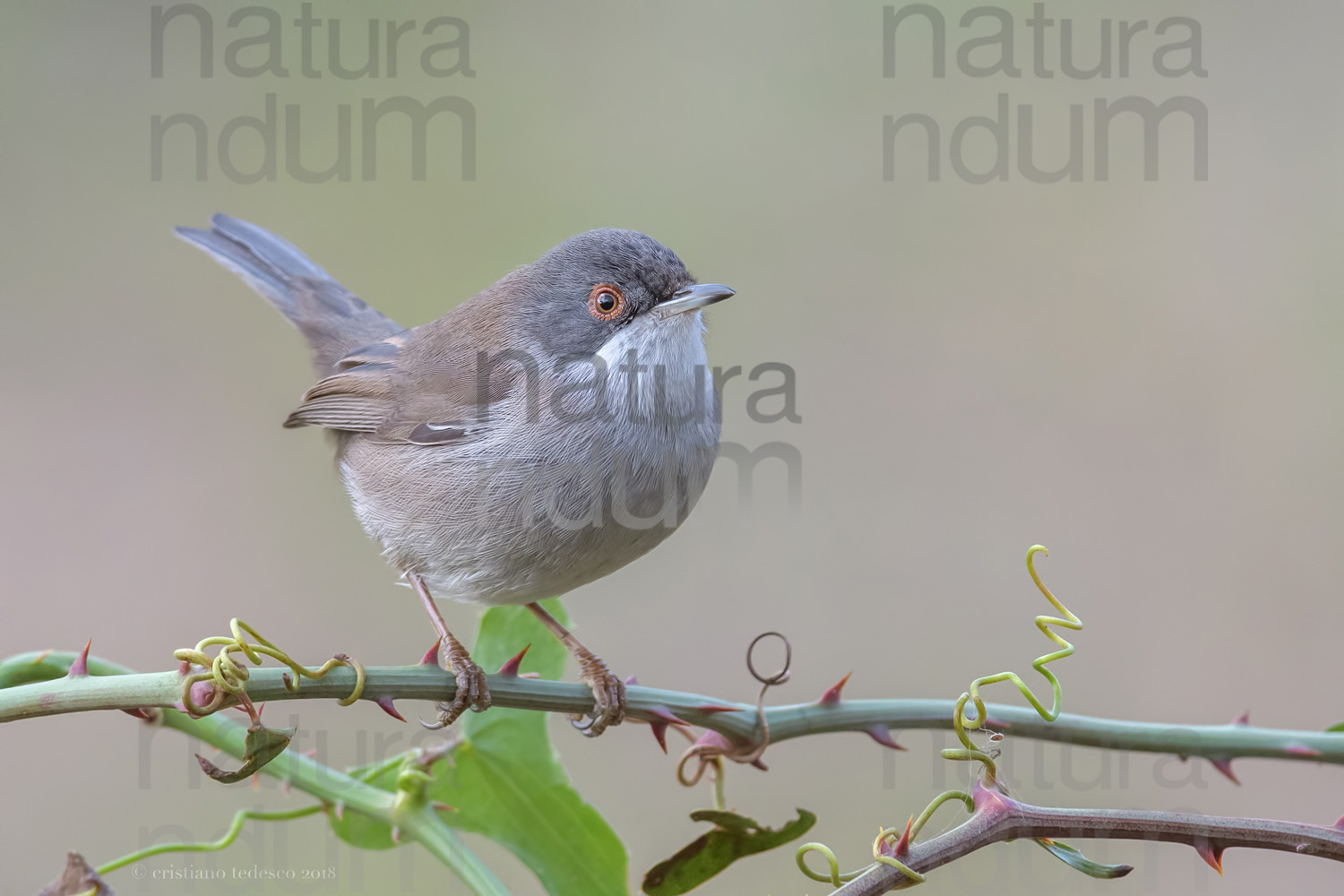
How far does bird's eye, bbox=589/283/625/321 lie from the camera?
10.8ft

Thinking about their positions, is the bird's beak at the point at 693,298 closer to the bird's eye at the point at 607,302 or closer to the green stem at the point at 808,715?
the bird's eye at the point at 607,302

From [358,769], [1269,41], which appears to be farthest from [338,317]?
[1269,41]

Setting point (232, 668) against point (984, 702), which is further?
point (984, 702)

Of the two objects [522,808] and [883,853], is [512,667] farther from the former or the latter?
[883,853]

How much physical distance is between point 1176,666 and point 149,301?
18.0 feet

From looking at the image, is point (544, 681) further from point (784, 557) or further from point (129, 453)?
point (129, 453)

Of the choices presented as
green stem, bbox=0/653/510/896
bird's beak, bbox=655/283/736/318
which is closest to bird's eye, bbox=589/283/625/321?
bird's beak, bbox=655/283/736/318

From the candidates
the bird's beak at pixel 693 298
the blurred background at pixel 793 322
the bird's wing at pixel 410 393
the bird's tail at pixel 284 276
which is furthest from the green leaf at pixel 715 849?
the bird's tail at pixel 284 276

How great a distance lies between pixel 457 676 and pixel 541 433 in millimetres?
947

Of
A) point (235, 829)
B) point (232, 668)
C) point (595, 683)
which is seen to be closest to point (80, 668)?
point (232, 668)

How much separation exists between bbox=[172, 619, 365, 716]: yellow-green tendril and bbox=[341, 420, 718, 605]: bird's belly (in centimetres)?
103

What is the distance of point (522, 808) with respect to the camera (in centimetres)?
244

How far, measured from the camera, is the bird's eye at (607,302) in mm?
3307

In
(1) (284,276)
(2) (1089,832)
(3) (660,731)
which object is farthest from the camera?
(1) (284,276)
